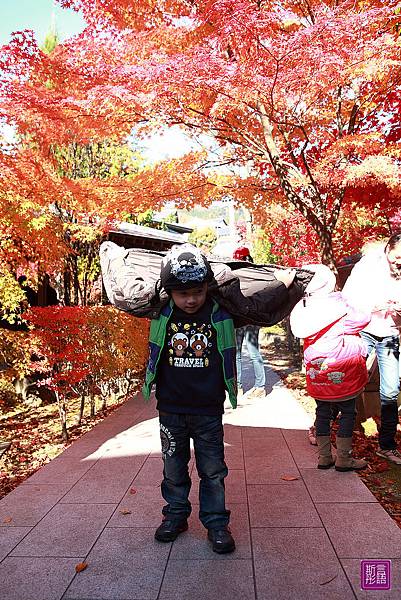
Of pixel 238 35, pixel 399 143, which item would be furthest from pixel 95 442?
pixel 399 143

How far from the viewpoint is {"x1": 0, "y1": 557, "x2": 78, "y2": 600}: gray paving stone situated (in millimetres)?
2498

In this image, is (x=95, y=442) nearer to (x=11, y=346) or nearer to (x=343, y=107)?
(x=11, y=346)

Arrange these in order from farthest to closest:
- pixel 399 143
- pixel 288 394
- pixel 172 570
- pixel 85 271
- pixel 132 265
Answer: pixel 85 271
pixel 288 394
pixel 399 143
pixel 132 265
pixel 172 570

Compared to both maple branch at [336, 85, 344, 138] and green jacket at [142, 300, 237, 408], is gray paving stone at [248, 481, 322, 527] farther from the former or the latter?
maple branch at [336, 85, 344, 138]

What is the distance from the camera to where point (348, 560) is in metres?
2.72

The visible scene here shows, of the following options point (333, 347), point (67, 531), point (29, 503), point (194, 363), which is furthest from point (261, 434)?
point (194, 363)

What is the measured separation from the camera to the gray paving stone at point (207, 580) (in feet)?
8.00

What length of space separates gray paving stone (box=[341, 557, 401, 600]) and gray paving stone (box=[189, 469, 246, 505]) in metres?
1.07

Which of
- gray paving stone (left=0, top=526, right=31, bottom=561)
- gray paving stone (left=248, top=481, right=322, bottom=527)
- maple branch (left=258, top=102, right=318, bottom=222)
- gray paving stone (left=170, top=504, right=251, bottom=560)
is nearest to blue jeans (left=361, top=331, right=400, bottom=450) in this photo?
gray paving stone (left=248, top=481, right=322, bottom=527)

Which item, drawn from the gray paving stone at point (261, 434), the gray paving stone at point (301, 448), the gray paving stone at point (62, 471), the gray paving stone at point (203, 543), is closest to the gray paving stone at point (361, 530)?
the gray paving stone at point (203, 543)

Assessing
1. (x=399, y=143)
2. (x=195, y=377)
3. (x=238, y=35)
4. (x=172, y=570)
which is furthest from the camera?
(x=399, y=143)

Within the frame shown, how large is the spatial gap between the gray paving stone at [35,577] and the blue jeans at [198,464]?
26.0 inches

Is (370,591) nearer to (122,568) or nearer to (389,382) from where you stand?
(122,568)

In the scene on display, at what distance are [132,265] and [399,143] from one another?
5.05 m
